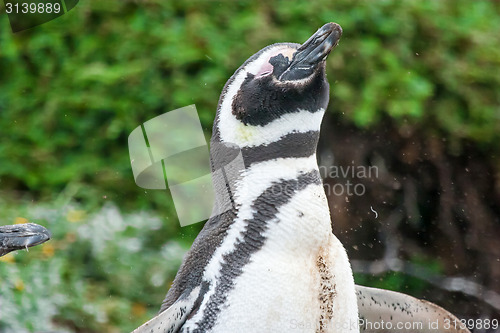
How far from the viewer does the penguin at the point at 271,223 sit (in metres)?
1.75

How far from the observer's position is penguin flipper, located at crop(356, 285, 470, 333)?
2135 millimetres

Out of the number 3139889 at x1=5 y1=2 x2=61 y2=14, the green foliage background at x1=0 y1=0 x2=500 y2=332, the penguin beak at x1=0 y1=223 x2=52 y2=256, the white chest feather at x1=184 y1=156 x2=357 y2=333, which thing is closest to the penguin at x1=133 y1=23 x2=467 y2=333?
the white chest feather at x1=184 y1=156 x2=357 y2=333

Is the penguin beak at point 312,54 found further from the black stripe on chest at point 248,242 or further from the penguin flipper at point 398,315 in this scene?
the penguin flipper at point 398,315

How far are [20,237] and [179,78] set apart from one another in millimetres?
1444

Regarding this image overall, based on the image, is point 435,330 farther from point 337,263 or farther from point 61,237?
point 61,237

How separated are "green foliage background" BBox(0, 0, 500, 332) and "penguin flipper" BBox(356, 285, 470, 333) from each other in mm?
1197

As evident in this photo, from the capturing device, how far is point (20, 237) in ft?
6.58

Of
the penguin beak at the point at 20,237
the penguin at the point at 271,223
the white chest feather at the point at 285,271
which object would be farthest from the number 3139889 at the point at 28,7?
the white chest feather at the point at 285,271

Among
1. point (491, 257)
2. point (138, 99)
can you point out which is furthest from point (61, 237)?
point (491, 257)

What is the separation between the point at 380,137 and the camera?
11.3ft

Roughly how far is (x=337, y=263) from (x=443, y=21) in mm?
1949

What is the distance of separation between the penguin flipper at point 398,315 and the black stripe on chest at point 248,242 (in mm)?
487

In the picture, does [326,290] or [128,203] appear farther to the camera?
[128,203]

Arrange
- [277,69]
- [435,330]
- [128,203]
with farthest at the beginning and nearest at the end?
1. [128,203]
2. [435,330]
3. [277,69]
